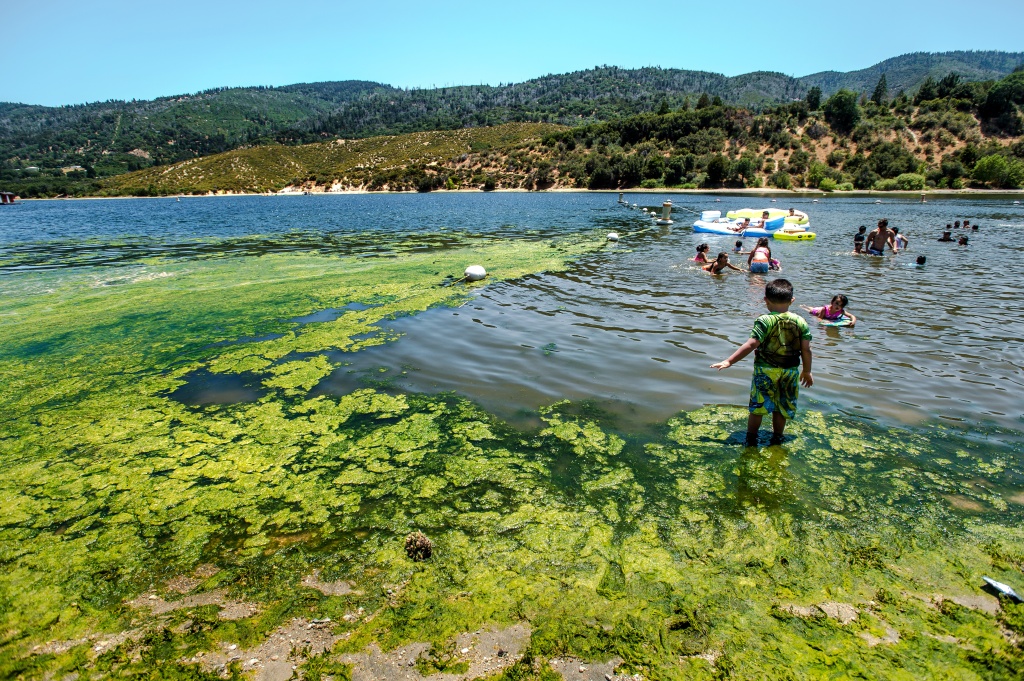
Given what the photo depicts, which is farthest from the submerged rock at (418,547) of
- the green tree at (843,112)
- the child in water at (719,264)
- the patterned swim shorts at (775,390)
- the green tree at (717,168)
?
the green tree at (843,112)

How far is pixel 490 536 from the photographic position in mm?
4590

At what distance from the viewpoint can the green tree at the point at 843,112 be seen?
9994 centimetres

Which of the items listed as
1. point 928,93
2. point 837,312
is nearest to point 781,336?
point 837,312

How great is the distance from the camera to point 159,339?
10.7 metres

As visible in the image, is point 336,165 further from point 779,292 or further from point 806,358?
point 806,358

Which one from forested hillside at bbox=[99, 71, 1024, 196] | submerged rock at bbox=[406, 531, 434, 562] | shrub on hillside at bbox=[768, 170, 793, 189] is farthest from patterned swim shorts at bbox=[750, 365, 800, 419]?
shrub on hillside at bbox=[768, 170, 793, 189]

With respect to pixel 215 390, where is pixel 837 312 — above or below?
above

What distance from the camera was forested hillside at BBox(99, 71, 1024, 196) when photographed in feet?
284

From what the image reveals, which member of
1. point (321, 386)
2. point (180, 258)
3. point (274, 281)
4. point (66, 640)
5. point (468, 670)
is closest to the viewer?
point (468, 670)

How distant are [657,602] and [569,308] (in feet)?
31.4

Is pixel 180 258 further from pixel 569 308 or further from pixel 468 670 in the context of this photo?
pixel 468 670

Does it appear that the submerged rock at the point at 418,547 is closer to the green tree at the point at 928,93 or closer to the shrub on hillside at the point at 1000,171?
the shrub on hillside at the point at 1000,171

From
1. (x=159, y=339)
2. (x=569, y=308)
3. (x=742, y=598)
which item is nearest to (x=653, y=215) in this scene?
(x=569, y=308)

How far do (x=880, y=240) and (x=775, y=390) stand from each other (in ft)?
65.4
